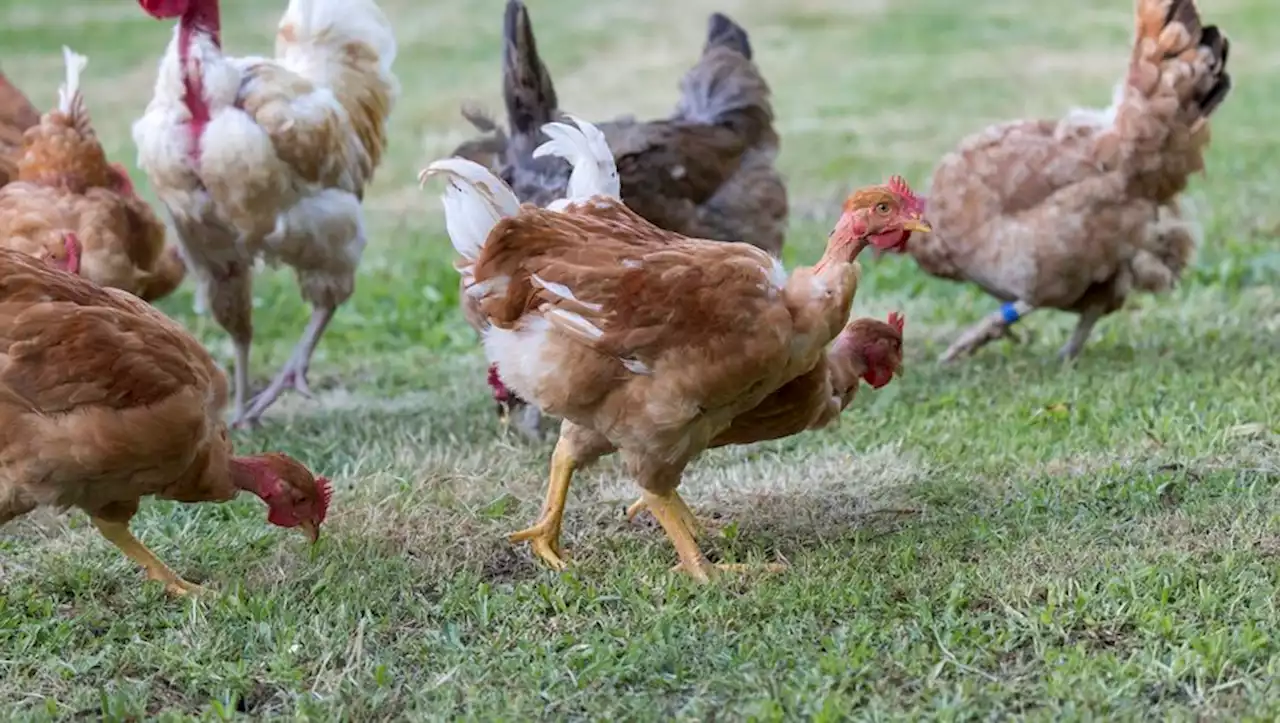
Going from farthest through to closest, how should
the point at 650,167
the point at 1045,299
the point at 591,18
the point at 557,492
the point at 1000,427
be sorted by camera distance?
the point at 591,18 < the point at 1045,299 < the point at 650,167 < the point at 1000,427 < the point at 557,492

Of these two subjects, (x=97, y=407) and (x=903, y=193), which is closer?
(x=97, y=407)

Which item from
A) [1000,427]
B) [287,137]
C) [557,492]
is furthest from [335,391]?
[1000,427]

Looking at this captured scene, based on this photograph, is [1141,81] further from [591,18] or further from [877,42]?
[591,18]

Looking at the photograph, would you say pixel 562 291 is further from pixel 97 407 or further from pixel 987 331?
pixel 987 331

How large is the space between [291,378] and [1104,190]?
159 inches

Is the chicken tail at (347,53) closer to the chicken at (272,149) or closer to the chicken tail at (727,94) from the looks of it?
the chicken at (272,149)

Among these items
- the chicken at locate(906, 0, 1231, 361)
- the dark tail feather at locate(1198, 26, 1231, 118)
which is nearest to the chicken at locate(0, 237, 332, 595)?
the chicken at locate(906, 0, 1231, 361)

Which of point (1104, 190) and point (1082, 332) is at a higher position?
point (1104, 190)

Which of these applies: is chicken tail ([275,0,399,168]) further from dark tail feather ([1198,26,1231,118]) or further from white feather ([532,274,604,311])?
dark tail feather ([1198,26,1231,118])

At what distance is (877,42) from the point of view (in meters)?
17.8

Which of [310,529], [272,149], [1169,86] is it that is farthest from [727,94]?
[310,529]

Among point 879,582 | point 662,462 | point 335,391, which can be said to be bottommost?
point 335,391

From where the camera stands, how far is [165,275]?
270 inches

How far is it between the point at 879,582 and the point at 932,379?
9.28ft
